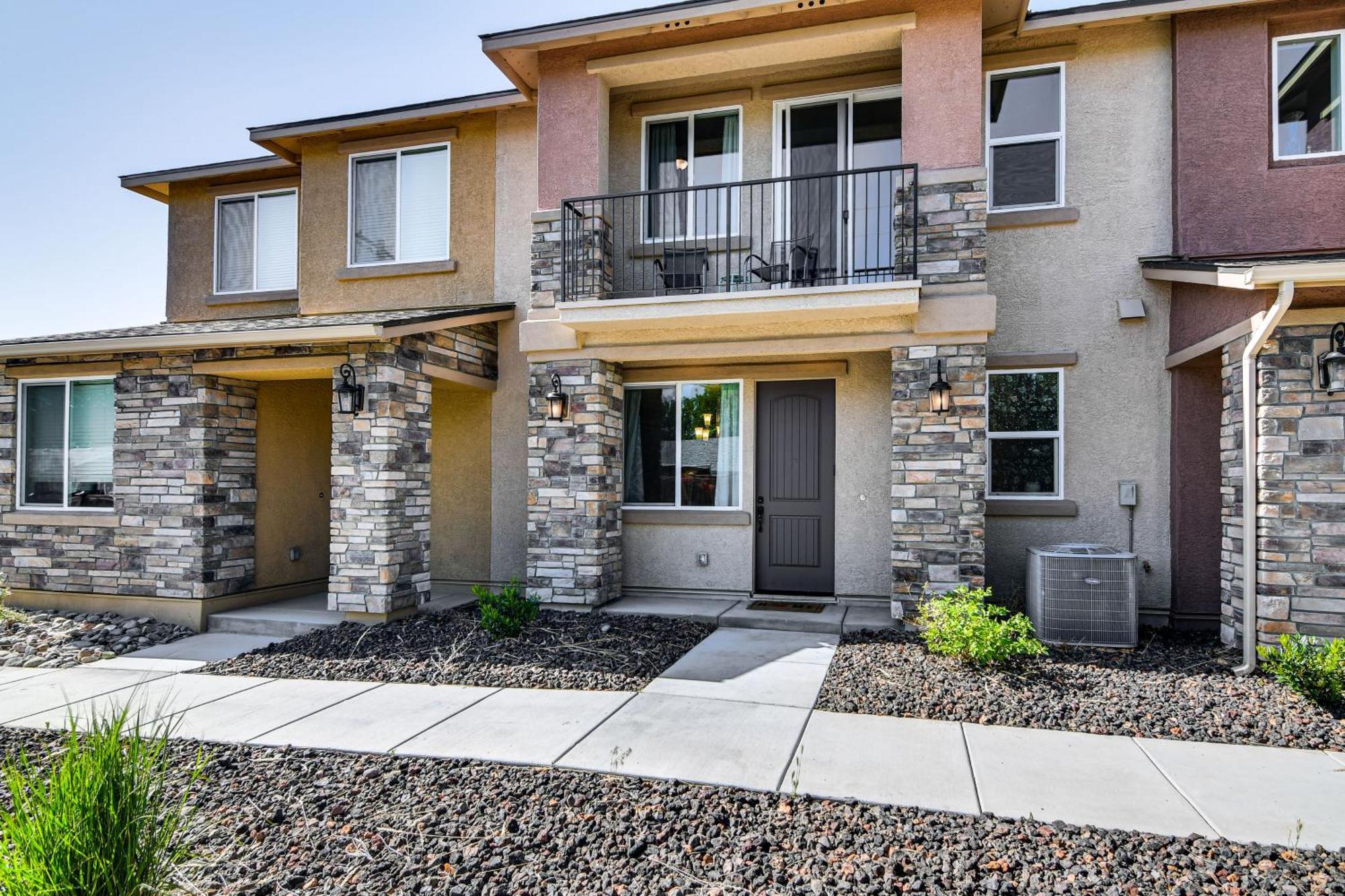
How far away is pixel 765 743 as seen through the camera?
4.51 m

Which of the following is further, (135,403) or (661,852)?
(135,403)

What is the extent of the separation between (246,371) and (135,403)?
1408 millimetres

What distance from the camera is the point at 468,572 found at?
30.5 feet

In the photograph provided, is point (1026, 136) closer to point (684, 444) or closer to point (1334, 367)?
point (1334, 367)

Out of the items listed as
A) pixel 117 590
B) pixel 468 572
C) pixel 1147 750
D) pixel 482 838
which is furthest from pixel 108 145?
pixel 1147 750

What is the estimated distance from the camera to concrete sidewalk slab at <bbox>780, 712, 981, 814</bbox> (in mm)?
3791

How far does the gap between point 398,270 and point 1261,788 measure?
9.67 metres

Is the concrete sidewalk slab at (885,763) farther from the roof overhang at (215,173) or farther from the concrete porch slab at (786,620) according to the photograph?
the roof overhang at (215,173)

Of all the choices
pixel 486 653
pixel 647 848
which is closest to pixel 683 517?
pixel 486 653

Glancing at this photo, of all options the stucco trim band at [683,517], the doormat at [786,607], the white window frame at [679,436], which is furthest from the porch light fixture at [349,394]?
the doormat at [786,607]

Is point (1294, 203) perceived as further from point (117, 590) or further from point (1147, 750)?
point (117, 590)

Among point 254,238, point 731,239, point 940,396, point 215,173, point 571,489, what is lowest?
point 571,489

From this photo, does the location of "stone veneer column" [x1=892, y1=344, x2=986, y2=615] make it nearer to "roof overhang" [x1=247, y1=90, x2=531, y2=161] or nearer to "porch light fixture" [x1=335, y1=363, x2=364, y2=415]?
"porch light fixture" [x1=335, y1=363, x2=364, y2=415]

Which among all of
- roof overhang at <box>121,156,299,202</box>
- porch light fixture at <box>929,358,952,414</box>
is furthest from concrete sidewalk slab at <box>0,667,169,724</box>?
porch light fixture at <box>929,358,952,414</box>
